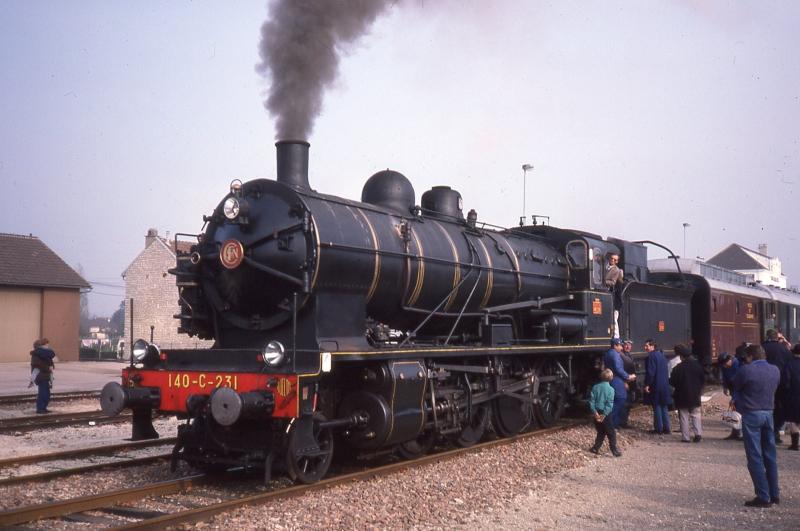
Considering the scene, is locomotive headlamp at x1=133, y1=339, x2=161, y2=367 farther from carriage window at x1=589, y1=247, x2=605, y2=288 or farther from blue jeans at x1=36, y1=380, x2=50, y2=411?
blue jeans at x1=36, y1=380, x2=50, y2=411

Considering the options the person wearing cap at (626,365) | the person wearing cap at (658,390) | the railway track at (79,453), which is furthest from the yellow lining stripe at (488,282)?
the railway track at (79,453)

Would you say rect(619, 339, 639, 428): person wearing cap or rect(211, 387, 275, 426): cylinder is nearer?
rect(211, 387, 275, 426): cylinder

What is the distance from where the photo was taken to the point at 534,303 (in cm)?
1191

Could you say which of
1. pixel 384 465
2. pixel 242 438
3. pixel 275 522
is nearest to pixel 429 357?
pixel 384 465

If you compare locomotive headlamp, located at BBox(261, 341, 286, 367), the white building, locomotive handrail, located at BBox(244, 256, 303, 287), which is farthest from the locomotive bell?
the white building

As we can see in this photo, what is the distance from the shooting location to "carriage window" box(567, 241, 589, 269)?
13.3 meters

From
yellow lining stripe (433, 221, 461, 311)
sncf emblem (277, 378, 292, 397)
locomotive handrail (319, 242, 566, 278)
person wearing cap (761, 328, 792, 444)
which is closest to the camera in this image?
sncf emblem (277, 378, 292, 397)

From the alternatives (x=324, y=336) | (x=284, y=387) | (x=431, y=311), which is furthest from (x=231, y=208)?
(x=431, y=311)

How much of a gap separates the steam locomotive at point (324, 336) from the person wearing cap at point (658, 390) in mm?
2724

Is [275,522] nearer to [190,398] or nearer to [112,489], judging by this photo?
[190,398]

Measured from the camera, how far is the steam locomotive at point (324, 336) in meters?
7.70

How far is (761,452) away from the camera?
7.61 meters

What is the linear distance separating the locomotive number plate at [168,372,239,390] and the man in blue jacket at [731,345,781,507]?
530 centimetres

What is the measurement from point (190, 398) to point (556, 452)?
5303 mm
